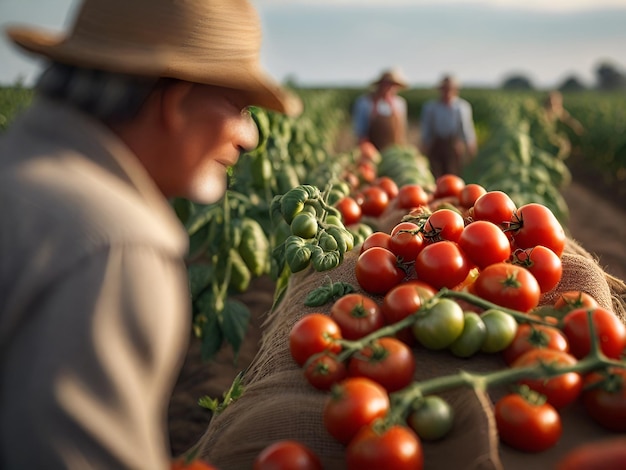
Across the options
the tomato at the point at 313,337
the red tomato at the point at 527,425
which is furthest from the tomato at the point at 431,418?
the tomato at the point at 313,337

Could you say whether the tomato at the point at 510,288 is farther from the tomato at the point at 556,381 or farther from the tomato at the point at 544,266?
the tomato at the point at 556,381

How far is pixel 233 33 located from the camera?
1.58 m

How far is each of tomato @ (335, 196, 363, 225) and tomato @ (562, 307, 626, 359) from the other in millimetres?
1688

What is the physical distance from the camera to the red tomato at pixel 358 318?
83.7 inches

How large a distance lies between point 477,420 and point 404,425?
0.19 m

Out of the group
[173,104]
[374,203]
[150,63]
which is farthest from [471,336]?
[374,203]

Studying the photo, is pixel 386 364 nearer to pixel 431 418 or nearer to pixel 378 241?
pixel 431 418

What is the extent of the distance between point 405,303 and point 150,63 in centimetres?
113

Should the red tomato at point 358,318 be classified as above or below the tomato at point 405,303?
below

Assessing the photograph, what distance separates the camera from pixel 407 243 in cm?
248

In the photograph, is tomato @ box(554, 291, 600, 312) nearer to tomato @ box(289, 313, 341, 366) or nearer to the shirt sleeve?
tomato @ box(289, 313, 341, 366)

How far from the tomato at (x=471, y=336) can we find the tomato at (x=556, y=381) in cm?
16

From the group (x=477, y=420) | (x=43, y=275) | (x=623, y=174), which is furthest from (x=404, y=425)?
(x=623, y=174)

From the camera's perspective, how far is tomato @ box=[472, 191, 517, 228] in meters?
2.63
